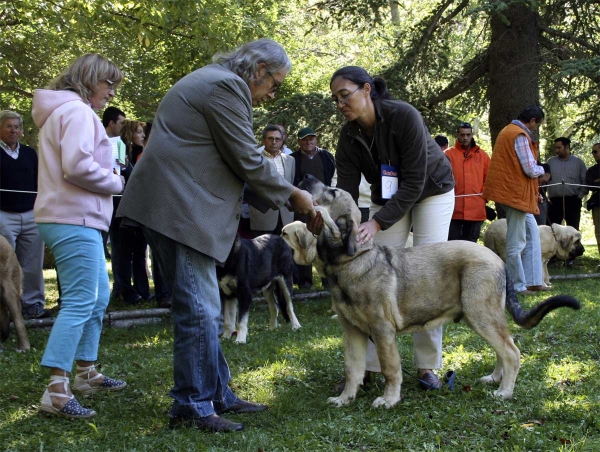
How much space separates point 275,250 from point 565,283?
5632mm

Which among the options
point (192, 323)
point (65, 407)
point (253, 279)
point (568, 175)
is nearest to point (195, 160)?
point (192, 323)

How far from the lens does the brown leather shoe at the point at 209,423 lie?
13.3ft

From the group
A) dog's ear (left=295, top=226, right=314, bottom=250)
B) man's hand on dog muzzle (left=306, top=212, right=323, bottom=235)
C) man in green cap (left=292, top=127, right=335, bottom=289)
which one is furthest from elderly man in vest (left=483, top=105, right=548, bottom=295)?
man's hand on dog muzzle (left=306, top=212, right=323, bottom=235)

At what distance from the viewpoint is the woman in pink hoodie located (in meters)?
4.44

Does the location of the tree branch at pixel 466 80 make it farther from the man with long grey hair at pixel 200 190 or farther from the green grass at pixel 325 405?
the man with long grey hair at pixel 200 190

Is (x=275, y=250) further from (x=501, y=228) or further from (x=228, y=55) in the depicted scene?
(x=501, y=228)

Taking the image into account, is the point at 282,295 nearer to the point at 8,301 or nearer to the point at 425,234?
the point at 8,301

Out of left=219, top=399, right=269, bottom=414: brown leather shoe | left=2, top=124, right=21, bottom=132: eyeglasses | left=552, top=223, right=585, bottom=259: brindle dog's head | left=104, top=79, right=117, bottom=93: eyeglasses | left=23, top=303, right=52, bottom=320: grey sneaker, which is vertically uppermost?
left=2, top=124, right=21, bottom=132: eyeglasses

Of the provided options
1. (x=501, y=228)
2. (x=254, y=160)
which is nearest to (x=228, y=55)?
(x=254, y=160)

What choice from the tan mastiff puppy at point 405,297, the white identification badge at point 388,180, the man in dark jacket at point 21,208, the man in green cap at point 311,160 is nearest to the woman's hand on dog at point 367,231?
the tan mastiff puppy at point 405,297

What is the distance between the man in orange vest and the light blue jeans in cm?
138

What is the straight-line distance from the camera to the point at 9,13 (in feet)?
42.5

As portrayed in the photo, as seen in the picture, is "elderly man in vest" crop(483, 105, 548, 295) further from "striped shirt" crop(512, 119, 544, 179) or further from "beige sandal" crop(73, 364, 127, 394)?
"beige sandal" crop(73, 364, 127, 394)

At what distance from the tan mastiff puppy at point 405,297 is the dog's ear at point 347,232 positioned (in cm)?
1
